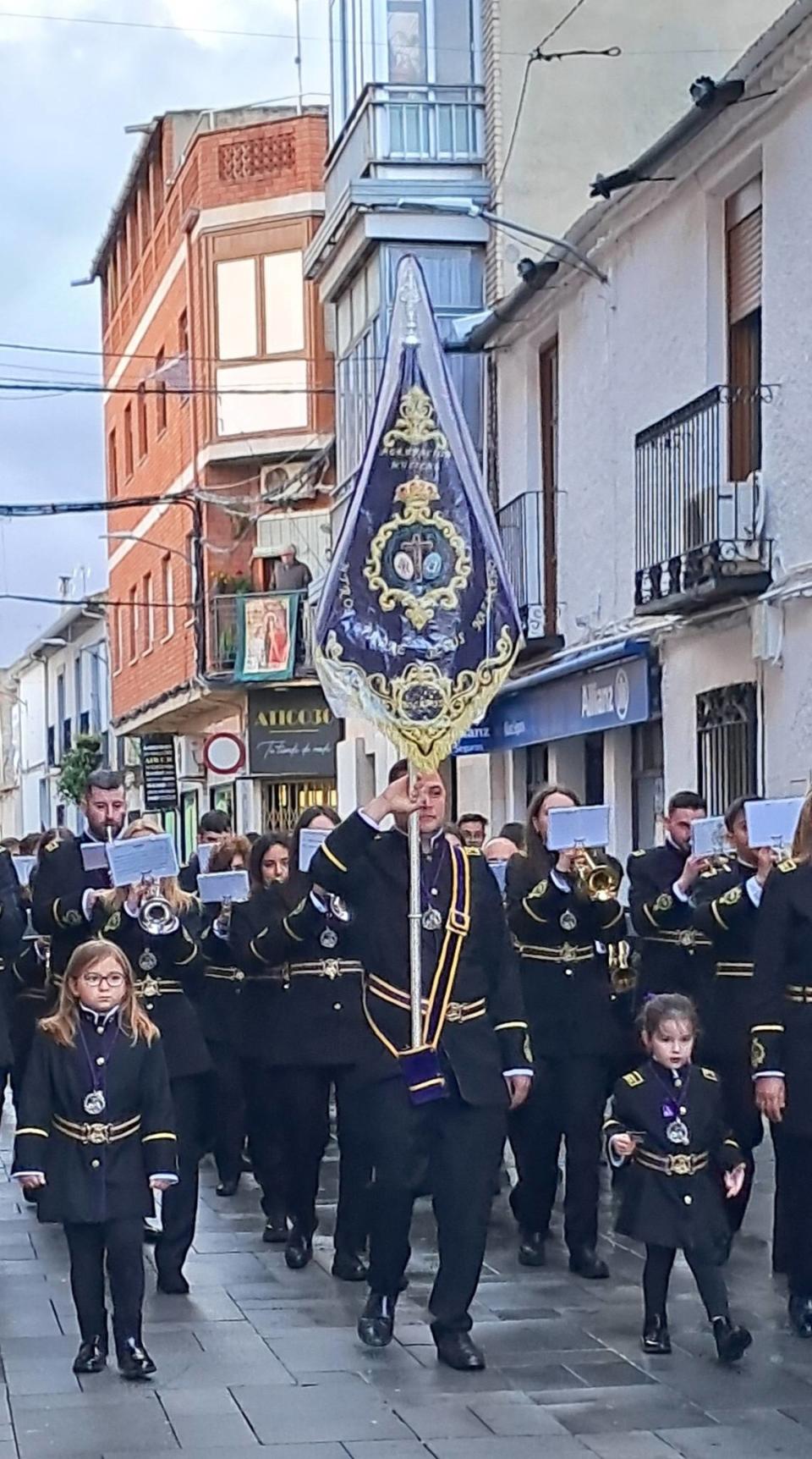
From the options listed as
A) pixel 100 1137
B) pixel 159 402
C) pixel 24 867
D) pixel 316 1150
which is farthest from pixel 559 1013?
pixel 159 402

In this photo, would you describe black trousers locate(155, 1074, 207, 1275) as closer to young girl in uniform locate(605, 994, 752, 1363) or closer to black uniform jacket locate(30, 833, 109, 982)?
black uniform jacket locate(30, 833, 109, 982)

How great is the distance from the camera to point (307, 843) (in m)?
10.2

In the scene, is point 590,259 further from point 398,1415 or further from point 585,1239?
point 398,1415

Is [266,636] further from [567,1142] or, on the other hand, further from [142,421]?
[567,1142]

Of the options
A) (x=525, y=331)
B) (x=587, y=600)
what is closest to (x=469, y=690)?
(x=587, y=600)

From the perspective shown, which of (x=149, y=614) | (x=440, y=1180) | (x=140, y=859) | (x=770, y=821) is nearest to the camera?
(x=440, y=1180)

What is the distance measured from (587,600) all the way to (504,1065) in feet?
40.8

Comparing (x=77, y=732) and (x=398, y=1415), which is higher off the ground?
(x=77, y=732)

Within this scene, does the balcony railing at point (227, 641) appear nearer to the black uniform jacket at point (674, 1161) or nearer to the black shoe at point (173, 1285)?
the black shoe at point (173, 1285)

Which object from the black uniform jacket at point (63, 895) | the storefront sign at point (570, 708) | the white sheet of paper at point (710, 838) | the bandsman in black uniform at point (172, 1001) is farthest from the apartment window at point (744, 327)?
the bandsman in black uniform at point (172, 1001)

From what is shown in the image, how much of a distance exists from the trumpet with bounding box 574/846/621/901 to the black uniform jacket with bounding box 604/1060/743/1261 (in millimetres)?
1434

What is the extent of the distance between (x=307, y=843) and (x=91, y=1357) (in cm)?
293

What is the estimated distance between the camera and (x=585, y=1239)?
9578mm

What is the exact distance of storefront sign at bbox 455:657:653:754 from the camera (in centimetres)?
1908
